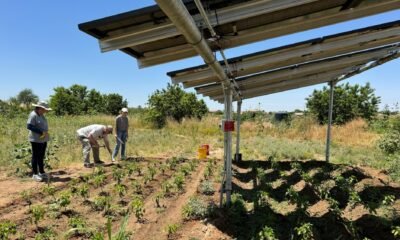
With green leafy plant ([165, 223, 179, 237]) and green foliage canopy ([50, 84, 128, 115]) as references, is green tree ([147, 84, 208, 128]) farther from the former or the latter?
green foliage canopy ([50, 84, 128, 115])

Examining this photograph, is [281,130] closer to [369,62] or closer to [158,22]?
[369,62]

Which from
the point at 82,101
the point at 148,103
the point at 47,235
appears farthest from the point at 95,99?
the point at 47,235

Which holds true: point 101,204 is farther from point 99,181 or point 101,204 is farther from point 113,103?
point 113,103

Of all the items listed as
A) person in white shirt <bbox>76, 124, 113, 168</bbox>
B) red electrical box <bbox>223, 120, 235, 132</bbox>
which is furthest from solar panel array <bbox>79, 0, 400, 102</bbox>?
person in white shirt <bbox>76, 124, 113, 168</bbox>

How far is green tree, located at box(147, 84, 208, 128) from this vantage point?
949 inches

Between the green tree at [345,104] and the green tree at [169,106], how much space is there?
30.3 ft

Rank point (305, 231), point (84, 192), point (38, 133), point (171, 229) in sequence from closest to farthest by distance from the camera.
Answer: point (305, 231) < point (171, 229) < point (84, 192) < point (38, 133)

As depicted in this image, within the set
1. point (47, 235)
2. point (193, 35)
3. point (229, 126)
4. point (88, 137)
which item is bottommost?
point (47, 235)

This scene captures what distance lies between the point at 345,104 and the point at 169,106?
12533 mm

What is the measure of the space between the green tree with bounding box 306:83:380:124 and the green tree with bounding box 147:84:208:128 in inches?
364

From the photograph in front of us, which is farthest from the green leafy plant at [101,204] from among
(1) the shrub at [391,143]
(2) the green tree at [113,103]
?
(2) the green tree at [113,103]

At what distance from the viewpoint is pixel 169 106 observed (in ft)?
82.0

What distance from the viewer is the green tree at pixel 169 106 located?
24.1 m

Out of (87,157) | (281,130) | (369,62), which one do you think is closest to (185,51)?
(369,62)
